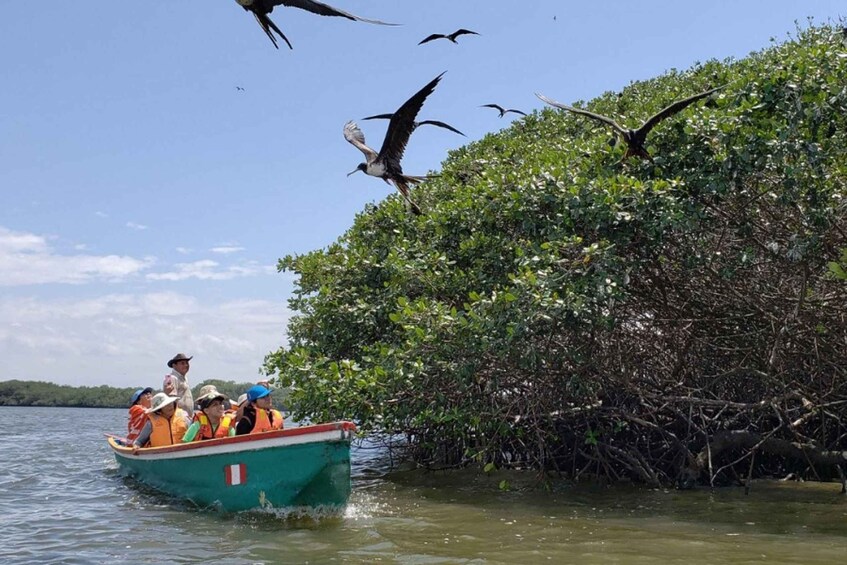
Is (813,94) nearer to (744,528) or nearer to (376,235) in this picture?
(744,528)

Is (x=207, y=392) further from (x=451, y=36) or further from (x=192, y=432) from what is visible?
(x=451, y=36)

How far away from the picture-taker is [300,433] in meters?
8.37

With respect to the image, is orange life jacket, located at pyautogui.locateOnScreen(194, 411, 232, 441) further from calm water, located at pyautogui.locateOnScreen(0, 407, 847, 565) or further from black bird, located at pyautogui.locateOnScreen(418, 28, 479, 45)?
black bird, located at pyautogui.locateOnScreen(418, 28, 479, 45)

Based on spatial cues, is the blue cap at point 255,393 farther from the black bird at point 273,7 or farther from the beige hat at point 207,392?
the black bird at point 273,7

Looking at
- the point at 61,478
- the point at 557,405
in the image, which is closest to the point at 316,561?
the point at 557,405

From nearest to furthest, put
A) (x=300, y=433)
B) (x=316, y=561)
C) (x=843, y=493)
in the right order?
(x=316, y=561) < (x=300, y=433) < (x=843, y=493)

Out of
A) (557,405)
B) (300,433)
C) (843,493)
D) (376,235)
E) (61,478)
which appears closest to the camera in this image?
(300,433)

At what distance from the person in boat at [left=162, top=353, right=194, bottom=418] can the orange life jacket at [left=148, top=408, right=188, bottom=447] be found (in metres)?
1.20

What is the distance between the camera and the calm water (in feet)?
23.2

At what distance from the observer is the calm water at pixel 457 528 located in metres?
7.07

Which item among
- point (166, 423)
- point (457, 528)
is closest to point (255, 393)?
point (166, 423)

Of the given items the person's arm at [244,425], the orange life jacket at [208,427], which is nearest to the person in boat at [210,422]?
the orange life jacket at [208,427]

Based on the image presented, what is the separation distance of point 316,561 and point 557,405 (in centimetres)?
444

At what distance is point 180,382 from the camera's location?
12094 mm
